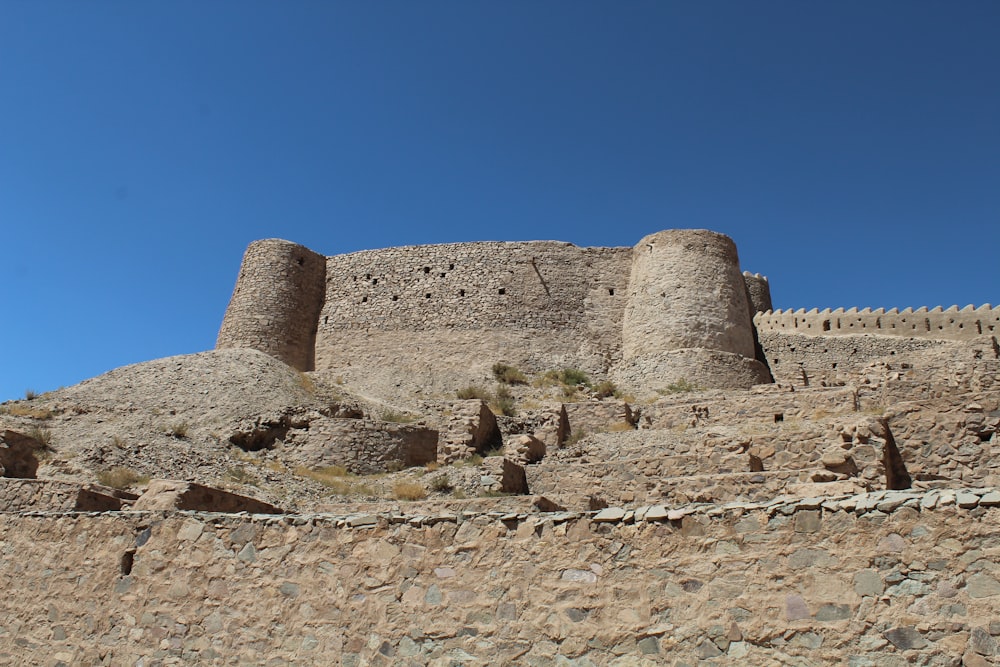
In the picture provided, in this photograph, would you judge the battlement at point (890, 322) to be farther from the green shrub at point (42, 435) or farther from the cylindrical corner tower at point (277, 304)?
the green shrub at point (42, 435)

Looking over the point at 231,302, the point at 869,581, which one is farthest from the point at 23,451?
the point at 231,302

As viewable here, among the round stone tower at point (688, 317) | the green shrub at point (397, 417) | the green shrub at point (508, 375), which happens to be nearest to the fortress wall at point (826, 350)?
the round stone tower at point (688, 317)

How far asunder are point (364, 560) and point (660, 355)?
20.1m

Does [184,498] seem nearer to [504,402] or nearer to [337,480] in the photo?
[337,480]

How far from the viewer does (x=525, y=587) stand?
5.20 metres

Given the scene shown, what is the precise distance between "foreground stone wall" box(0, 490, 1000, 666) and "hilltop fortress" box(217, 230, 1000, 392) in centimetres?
1869

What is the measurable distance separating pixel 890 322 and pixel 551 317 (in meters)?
10.3

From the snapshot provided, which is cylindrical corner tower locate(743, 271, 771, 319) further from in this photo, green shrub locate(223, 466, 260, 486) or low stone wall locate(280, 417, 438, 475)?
green shrub locate(223, 466, 260, 486)

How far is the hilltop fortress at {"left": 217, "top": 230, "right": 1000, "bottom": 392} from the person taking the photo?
25.5 meters

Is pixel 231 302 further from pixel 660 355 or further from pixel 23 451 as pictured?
pixel 23 451

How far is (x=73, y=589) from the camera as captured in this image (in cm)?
660

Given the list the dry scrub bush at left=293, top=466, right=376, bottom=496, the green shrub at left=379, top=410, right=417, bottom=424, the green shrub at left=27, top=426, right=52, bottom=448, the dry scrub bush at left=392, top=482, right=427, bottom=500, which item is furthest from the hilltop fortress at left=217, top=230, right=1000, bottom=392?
the dry scrub bush at left=392, top=482, right=427, bottom=500

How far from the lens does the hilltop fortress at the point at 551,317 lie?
2555 cm

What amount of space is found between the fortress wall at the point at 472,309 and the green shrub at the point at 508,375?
2.01 ft
